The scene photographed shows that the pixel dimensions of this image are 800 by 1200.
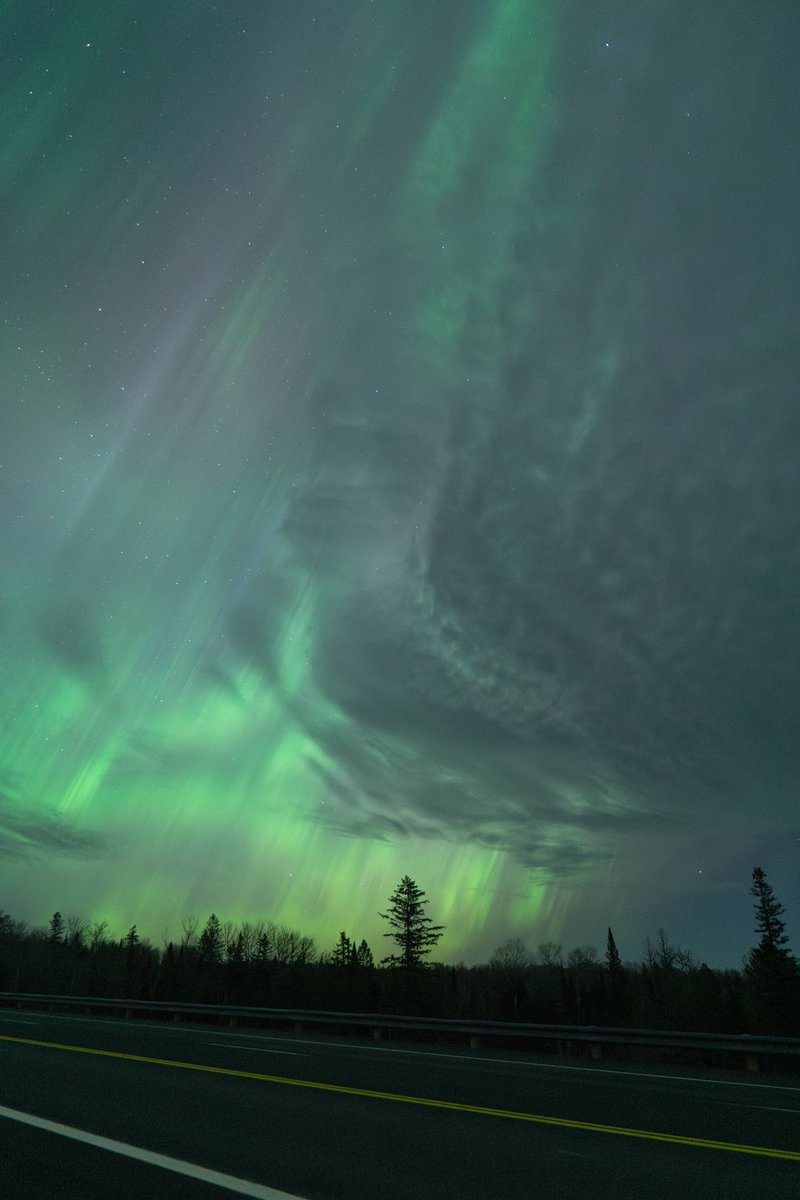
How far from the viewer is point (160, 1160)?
20.6 feet

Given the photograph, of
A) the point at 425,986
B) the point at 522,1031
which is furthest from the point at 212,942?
the point at 522,1031

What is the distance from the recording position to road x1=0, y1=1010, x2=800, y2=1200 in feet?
18.9

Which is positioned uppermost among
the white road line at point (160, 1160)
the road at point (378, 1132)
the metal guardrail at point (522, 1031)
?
the metal guardrail at point (522, 1031)

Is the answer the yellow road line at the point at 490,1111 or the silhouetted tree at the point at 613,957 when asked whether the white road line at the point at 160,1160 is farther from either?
the silhouetted tree at the point at 613,957

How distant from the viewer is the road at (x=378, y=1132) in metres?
5.76

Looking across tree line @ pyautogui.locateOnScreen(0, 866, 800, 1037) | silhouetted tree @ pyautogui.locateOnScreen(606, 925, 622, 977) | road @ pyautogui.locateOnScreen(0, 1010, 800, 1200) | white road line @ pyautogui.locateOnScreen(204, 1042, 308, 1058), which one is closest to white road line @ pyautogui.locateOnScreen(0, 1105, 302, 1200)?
road @ pyautogui.locateOnScreen(0, 1010, 800, 1200)

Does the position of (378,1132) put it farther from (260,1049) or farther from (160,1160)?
(260,1049)

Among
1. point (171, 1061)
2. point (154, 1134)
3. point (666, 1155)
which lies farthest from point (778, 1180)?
point (171, 1061)

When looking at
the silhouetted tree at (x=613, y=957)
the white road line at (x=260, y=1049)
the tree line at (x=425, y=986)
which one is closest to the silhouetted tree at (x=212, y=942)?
the tree line at (x=425, y=986)

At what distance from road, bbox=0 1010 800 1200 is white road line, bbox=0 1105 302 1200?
0.03m

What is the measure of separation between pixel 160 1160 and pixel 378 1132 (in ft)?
7.92

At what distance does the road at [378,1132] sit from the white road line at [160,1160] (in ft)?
0.10

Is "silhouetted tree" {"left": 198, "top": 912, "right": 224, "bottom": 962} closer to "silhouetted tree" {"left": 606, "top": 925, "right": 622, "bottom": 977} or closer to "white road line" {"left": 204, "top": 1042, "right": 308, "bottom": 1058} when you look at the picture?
"silhouetted tree" {"left": 606, "top": 925, "right": 622, "bottom": 977}

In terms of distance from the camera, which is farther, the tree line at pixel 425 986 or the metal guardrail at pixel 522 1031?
the tree line at pixel 425 986
